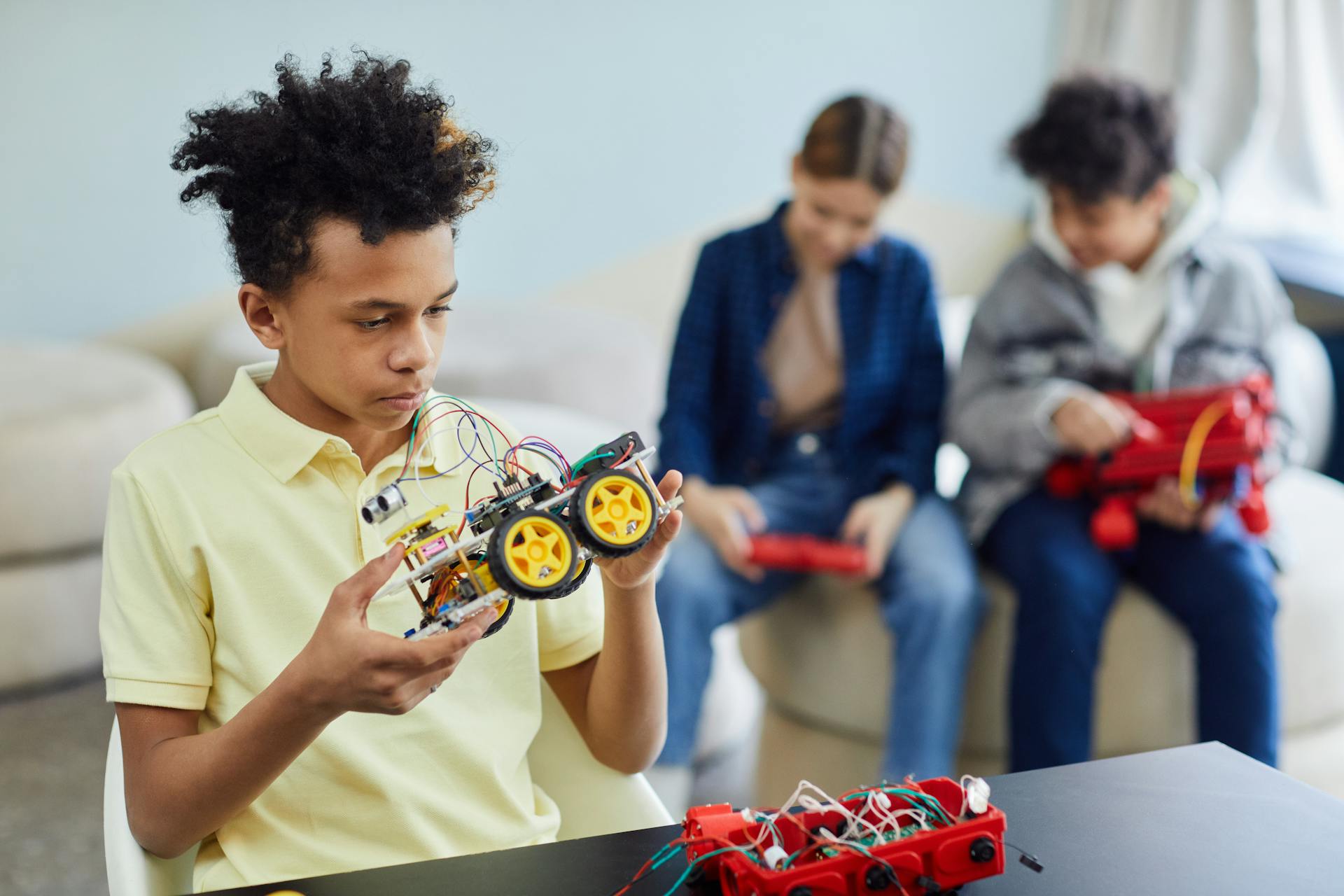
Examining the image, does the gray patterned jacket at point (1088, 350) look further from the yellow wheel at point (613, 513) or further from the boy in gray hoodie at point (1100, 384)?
the yellow wheel at point (613, 513)

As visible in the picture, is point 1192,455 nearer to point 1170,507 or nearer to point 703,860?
point 1170,507

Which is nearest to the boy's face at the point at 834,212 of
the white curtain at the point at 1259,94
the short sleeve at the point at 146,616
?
the short sleeve at the point at 146,616

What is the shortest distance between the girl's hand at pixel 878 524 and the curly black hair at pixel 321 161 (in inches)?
37.7

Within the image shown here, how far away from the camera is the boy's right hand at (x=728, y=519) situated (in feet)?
5.50

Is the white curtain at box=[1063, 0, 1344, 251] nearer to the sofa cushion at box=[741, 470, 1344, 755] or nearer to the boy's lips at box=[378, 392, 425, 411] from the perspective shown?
the sofa cushion at box=[741, 470, 1344, 755]

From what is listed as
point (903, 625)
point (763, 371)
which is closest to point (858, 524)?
point (903, 625)

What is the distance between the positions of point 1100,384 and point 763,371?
468mm

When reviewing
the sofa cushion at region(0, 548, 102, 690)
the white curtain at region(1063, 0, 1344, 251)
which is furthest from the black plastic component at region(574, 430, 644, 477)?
the white curtain at region(1063, 0, 1344, 251)

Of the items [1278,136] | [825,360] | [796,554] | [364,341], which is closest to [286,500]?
[364,341]

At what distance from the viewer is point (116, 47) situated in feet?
9.35

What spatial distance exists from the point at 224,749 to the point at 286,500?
18 cm

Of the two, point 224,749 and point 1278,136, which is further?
point 1278,136

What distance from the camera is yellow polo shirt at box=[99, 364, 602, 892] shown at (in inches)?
33.8

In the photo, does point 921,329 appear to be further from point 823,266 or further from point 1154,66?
point 1154,66
